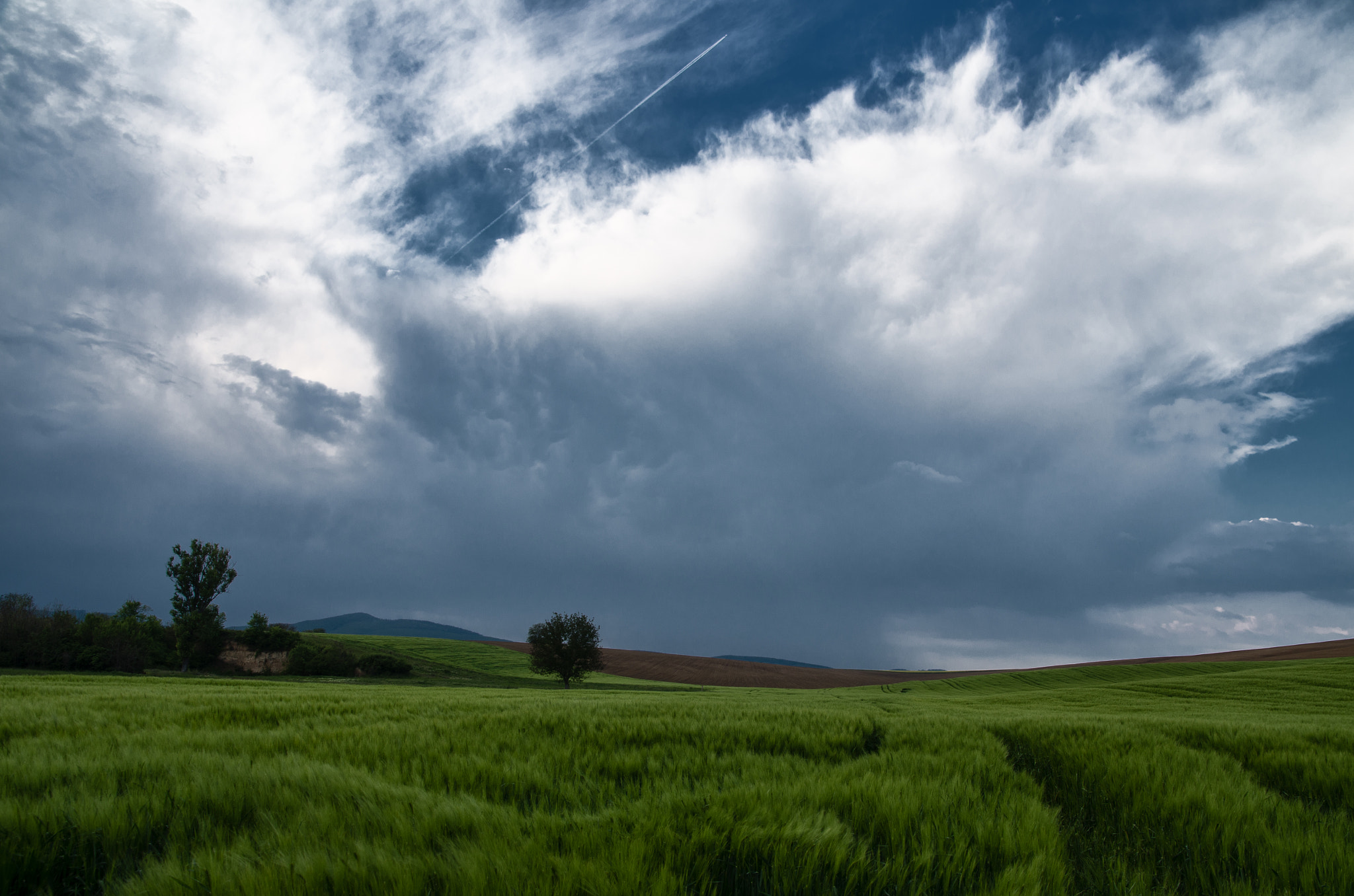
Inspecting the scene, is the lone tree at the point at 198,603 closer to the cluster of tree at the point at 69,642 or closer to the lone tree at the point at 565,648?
the cluster of tree at the point at 69,642

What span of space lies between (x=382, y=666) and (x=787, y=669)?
58.3m

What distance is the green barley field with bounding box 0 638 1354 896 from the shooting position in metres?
1.83

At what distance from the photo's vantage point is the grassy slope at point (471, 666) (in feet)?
194

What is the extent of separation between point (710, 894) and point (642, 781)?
1414 millimetres

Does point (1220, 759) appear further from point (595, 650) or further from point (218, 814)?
point (595, 650)

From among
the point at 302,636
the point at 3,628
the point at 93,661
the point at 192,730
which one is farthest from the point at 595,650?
the point at 192,730

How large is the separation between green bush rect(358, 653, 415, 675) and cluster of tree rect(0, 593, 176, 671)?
19785 mm

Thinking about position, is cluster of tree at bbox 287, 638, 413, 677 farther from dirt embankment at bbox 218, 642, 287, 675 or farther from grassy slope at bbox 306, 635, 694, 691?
dirt embankment at bbox 218, 642, 287, 675

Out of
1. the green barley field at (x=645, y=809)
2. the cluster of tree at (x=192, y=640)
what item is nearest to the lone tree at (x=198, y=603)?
the cluster of tree at (x=192, y=640)

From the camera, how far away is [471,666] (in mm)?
73812

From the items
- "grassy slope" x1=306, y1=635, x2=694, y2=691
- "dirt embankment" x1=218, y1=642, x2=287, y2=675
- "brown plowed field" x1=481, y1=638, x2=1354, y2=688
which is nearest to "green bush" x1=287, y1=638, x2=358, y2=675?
"dirt embankment" x1=218, y1=642, x2=287, y2=675

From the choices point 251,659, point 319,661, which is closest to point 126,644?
point 251,659

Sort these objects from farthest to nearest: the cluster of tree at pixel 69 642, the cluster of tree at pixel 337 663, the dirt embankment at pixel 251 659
A: the dirt embankment at pixel 251 659, the cluster of tree at pixel 337 663, the cluster of tree at pixel 69 642

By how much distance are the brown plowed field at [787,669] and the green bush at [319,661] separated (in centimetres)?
3249
